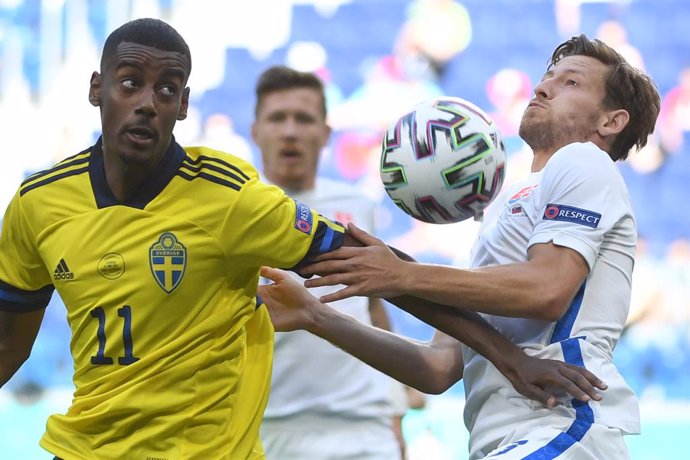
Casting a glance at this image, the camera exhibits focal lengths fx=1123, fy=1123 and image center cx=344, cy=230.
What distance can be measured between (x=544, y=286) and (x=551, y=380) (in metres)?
0.29

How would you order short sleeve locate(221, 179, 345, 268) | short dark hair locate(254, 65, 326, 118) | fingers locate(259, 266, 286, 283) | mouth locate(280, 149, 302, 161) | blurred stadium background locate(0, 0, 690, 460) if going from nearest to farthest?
short sleeve locate(221, 179, 345, 268) < fingers locate(259, 266, 286, 283) < mouth locate(280, 149, 302, 161) < short dark hair locate(254, 65, 326, 118) < blurred stadium background locate(0, 0, 690, 460)

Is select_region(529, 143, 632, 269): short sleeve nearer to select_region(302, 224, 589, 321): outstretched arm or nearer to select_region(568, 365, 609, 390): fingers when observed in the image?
select_region(302, 224, 589, 321): outstretched arm

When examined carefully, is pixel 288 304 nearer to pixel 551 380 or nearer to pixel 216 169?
pixel 216 169

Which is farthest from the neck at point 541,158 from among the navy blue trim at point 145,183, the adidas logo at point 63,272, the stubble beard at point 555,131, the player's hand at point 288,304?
the adidas logo at point 63,272

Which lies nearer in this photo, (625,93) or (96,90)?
(96,90)

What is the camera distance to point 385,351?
12.7ft

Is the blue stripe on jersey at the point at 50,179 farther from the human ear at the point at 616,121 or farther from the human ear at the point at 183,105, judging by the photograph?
the human ear at the point at 616,121

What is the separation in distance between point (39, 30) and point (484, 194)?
849 cm

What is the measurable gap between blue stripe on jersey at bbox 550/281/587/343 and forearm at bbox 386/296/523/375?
5.3 inches

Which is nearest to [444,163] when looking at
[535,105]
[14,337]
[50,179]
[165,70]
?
[535,105]

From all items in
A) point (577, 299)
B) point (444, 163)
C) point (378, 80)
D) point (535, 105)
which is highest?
point (378, 80)

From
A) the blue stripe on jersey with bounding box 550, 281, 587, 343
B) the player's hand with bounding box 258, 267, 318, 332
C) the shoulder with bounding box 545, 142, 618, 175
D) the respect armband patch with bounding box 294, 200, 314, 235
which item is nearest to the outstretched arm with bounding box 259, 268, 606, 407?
the player's hand with bounding box 258, 267, 318, 332

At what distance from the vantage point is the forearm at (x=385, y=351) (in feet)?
12.5

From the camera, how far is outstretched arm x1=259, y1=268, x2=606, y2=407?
11.1ft
